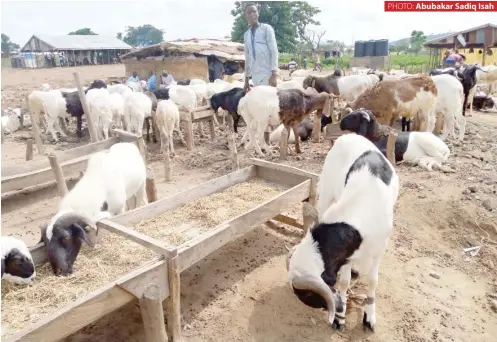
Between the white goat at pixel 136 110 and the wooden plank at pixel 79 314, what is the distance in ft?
25.1

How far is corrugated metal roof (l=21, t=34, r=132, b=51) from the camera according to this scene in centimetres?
4200

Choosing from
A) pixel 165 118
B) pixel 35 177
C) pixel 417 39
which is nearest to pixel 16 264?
pixel 35 177

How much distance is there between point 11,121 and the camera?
13.0m

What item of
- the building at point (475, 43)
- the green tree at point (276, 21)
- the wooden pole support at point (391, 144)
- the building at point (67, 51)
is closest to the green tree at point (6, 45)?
the building at point (67, 51)

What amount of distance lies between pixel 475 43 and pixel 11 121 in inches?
1083

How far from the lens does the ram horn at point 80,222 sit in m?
3.56

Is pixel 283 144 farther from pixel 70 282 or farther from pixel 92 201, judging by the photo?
pixel 70 282

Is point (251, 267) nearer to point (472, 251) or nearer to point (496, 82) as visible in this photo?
point (472, 251)

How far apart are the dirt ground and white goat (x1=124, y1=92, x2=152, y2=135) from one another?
3191mm

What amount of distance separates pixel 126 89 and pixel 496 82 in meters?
15.8

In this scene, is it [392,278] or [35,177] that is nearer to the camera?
[392,278]

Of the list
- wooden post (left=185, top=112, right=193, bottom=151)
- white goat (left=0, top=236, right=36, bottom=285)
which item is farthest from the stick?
white goat (left=0, top=236, right=36, bottom=285)

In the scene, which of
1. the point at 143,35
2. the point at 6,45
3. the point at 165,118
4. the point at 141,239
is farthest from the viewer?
the point at 143,35

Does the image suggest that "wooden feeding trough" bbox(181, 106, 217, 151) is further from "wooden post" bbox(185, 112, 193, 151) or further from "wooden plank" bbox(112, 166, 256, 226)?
"wooden plank" bbox(112, 166, 256, 226)
